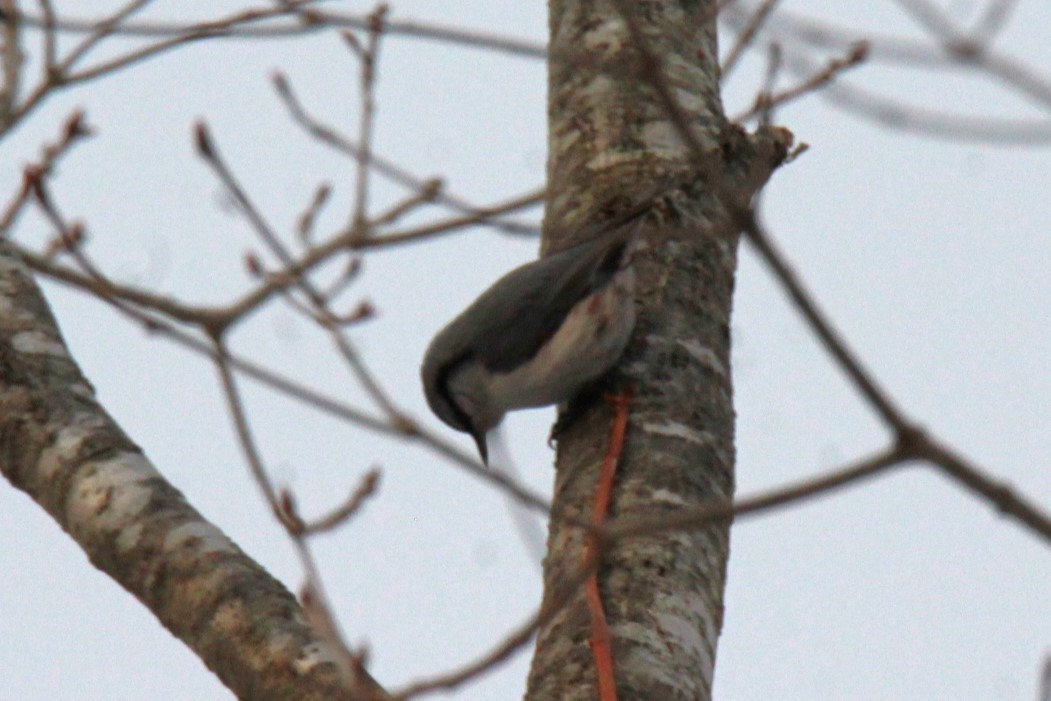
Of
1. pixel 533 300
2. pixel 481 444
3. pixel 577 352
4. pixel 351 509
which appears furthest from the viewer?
pixel 481 444

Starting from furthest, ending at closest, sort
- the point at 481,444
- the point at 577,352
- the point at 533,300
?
the point at 481,444 → the point at 533,300 → the point at 577,352

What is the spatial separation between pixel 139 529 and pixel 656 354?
3.52 ft

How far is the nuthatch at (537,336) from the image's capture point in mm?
3322

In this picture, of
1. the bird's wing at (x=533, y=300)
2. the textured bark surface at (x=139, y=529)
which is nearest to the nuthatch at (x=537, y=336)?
the bird's wing at (x=533, y=300)

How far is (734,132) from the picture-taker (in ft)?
11.3

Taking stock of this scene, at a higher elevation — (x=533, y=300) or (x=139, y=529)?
(x=533, y=300)

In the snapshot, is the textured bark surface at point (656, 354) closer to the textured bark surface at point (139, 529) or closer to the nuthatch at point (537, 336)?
the nuthatch at point (537, 336)

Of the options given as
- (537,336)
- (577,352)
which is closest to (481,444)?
(537,336)

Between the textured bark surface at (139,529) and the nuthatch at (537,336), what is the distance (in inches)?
36.8

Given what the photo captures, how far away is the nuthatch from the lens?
Answer: 332 cm

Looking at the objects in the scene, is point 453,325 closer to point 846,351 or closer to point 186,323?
point 186,323

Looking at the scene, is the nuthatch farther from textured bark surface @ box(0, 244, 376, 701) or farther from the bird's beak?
textured bark surface @ box(0, 244, 376, 701)

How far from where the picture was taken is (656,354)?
3049 mm

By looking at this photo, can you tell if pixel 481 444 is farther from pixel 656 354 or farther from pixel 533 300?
pixel 656 354
